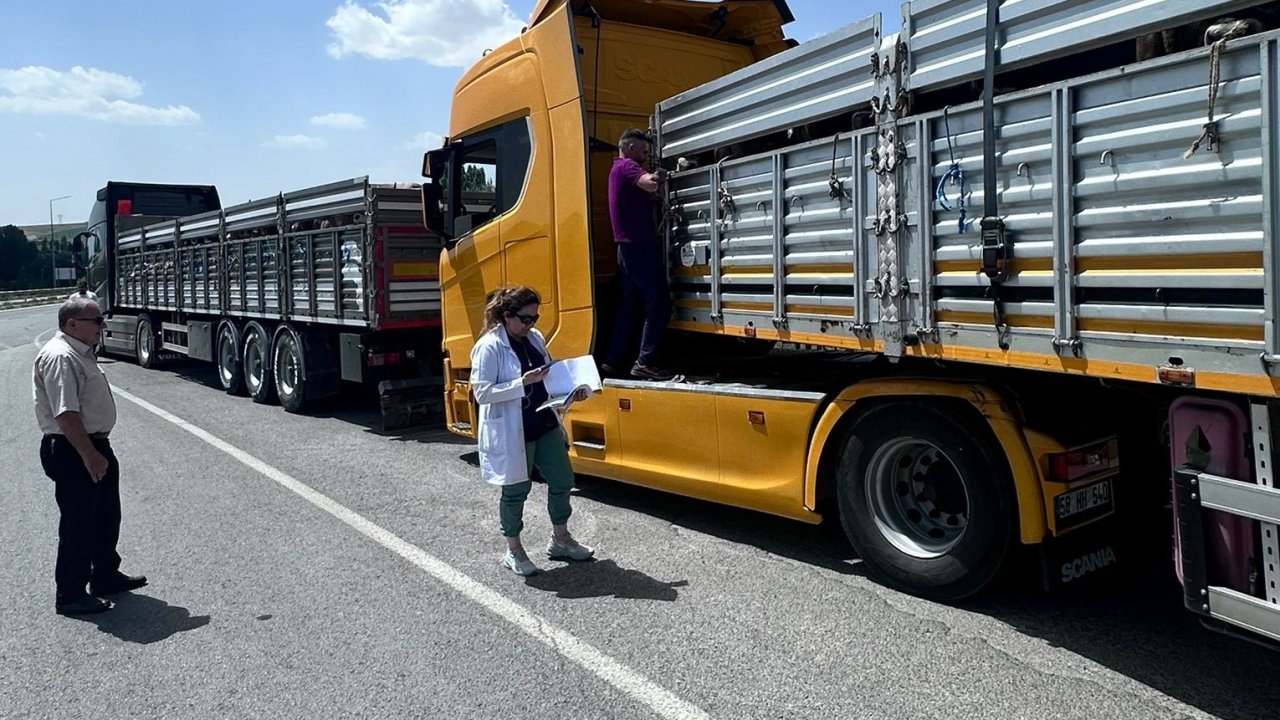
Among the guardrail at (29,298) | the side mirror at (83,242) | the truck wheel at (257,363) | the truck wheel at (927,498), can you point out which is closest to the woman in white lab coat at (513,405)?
the truck wheel at (927,498)

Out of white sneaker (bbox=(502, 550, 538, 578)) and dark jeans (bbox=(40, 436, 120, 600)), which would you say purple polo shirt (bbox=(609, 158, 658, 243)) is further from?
dark jeans (bbox=(40, 436, 120, 600))

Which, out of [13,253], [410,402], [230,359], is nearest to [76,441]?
[410,402]

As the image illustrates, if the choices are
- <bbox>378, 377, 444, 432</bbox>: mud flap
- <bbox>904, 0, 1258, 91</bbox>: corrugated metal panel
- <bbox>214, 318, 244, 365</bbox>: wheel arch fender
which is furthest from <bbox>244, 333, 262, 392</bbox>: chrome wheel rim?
<bbox>904, 0, 1258, 91</bbox>: corrugated metal panel

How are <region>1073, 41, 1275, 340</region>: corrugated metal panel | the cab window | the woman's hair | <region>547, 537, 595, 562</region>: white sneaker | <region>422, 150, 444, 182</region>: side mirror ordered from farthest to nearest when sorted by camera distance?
<region>422, 150, 444, 182</region>: side mirror → the cab window → <region>547, 537, 595, 562</region>: white sneaker → the woman's hair → <region>1073, 41, 1275, 340</region>: corrugated metal panel

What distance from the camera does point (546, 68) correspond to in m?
6.59

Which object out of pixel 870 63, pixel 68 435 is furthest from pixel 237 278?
pixel 870 63

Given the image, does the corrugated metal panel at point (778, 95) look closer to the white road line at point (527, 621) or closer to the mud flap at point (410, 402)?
the white road line at point (527, 621)

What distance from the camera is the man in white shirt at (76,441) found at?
4.76 metres

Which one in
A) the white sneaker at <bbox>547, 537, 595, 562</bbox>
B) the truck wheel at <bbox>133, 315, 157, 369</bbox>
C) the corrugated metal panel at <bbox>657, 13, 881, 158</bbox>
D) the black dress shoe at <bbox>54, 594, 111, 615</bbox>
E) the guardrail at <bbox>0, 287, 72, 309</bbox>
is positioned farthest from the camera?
the guardrail at <bbox>0, 287, 72, 309</bbox>

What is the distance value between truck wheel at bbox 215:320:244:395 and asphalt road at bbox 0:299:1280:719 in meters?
6.87

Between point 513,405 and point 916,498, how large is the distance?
2.16 m

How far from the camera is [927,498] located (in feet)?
15.6

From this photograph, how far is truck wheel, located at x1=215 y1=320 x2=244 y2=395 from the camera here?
13695mm

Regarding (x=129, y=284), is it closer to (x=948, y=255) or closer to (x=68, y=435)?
(x=68, y=435)
